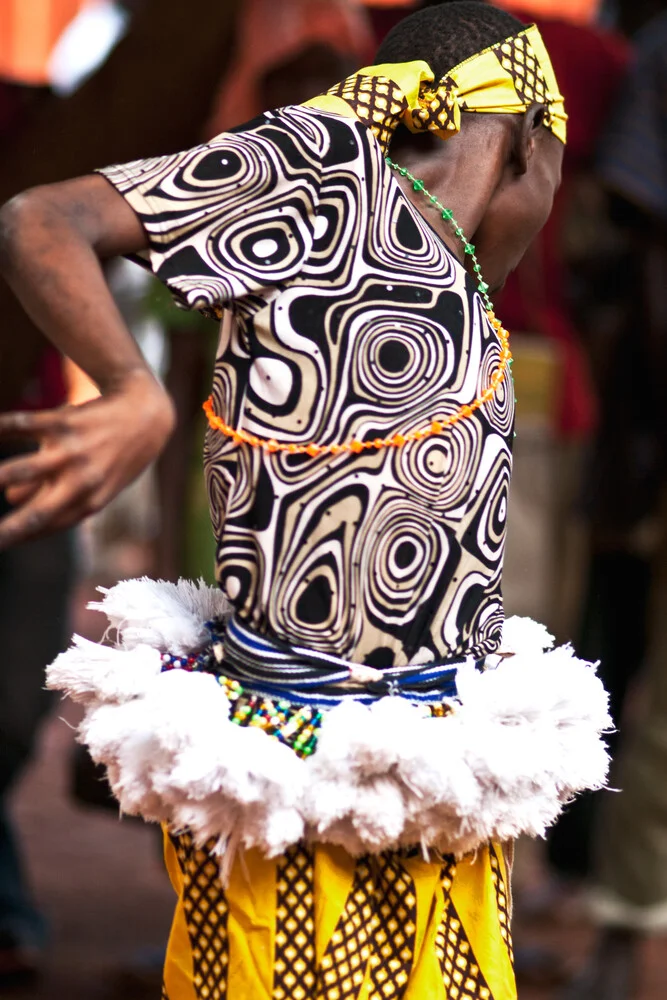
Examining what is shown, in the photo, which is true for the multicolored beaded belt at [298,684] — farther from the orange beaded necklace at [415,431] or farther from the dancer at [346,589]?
the orange beaded necklace at [415,431]

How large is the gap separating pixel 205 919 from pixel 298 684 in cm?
28

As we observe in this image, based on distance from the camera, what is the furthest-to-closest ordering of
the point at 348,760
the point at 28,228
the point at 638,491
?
1. the point at 638,491
2. the point at 348,760
3. the point at 28,228

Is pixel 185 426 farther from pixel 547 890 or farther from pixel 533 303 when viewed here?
pixel 547 890

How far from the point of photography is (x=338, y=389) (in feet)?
5.01

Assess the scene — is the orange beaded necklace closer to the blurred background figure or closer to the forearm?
the forearm

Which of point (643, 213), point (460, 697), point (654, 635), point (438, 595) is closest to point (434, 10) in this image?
point (438, 595)

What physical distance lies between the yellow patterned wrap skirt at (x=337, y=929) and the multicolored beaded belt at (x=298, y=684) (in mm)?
140

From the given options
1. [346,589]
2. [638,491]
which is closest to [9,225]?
[346,589]

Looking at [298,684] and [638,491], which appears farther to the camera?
[638,491]

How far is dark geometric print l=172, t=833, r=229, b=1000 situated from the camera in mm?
Answer: 1559

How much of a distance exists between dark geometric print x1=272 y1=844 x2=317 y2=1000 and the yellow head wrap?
2.61ft

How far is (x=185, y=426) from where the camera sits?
13.9 feet

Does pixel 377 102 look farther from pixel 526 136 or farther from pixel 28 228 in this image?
pixel 28 228

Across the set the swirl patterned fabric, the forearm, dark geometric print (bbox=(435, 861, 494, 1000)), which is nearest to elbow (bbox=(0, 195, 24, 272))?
the forearm
